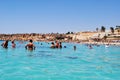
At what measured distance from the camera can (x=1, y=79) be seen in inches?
608

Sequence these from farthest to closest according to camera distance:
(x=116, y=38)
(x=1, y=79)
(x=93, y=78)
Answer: (x=116, y=38) → (x=93, y=78) → (x=1, y=79)

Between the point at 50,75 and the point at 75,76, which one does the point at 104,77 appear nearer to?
the point at 75,76

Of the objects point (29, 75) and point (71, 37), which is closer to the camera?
point (29, 75)

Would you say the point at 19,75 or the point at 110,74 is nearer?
the point at 19,75

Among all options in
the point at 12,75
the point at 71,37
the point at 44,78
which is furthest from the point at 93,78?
the point at 71,37

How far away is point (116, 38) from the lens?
124938 mm

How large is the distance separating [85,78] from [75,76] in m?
0.85

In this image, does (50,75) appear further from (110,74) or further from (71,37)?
(71,37)

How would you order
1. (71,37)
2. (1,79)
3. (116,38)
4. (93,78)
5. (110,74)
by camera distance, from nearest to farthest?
(1,79) < (93,78) < (110,74) < (116,38) < (71,37)

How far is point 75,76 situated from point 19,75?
3702 millimetres

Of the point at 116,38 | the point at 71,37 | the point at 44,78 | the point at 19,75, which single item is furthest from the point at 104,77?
the point at 71,37

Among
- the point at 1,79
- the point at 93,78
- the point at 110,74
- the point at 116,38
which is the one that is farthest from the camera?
the point at 116,38

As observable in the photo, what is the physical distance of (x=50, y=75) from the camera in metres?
17.5

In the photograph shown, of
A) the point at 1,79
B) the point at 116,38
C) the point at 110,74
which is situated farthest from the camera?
the point at 116,38
